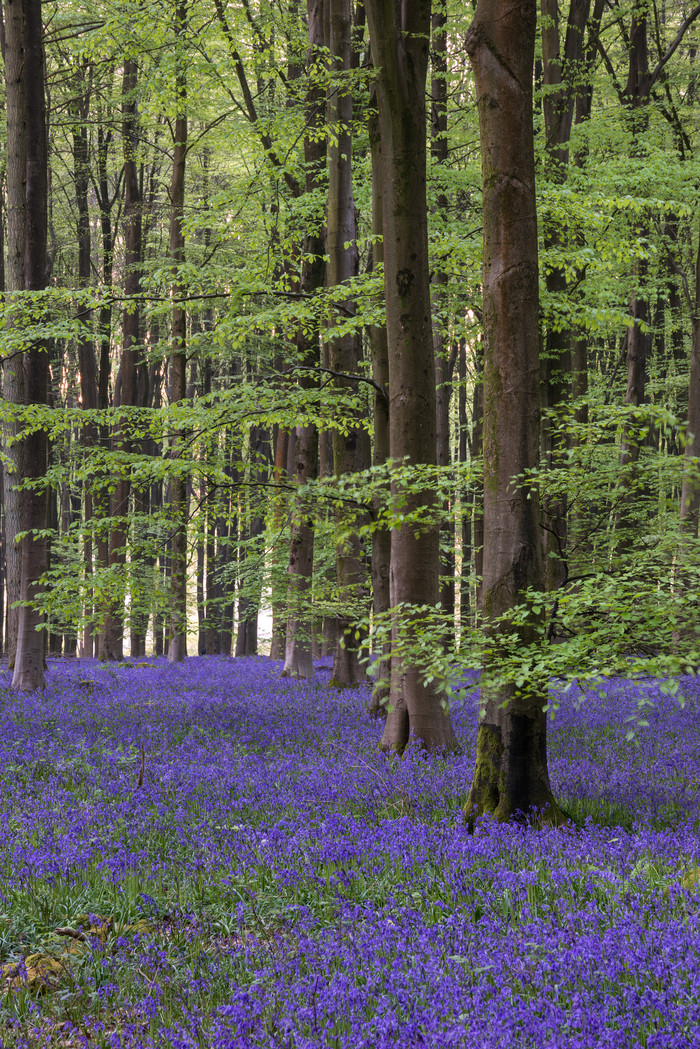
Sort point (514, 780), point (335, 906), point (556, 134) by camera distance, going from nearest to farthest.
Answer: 1. point (335, 906)
2. point (514, 780)
3. point (556, 134)

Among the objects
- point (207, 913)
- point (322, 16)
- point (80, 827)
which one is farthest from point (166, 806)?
point (322, 16)

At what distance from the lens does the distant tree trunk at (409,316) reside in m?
8.63

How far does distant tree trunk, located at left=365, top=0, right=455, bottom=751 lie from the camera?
8.63 meters

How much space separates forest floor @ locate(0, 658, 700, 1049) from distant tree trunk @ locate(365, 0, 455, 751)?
1.67 metres

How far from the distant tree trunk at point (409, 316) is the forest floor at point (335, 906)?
5.48ft

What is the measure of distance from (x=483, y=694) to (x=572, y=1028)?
9.06 ft

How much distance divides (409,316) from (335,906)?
634 centimetres

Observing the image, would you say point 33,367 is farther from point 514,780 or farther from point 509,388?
point 514,780

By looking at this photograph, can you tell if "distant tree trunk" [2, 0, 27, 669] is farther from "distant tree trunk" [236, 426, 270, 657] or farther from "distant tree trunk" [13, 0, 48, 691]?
"distant tree trunk" [236, 426, 270, 657]

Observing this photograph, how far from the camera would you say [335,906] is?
416 centimetres

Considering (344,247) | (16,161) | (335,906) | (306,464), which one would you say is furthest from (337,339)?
(335,906)

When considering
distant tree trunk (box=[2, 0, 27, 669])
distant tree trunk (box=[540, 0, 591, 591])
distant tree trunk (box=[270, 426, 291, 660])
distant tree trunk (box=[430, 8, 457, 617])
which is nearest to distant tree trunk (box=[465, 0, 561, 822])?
distant tree trunk (box=[270, 426, 291, 660])

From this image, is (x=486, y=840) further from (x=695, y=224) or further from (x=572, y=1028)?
(x=695, y=224)

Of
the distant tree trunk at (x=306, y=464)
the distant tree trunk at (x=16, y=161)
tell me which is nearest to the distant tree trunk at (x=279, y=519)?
the distant tree trunk at (x=306, y=464)
